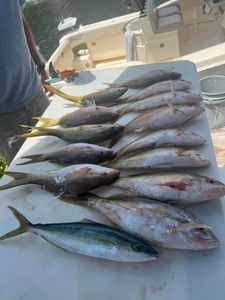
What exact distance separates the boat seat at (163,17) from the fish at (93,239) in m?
4.24

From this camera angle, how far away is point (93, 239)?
4.00ft

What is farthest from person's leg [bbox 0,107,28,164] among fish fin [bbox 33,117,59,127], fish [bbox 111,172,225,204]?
fish [bbox 111,172,225,204]

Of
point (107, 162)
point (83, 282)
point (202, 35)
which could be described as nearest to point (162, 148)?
point (107, 162)

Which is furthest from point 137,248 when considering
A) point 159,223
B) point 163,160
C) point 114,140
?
point 114,140

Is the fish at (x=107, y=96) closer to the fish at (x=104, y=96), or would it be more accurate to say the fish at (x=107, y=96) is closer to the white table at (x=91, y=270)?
the fish at (x=104, y=96)

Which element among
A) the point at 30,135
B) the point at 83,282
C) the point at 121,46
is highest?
the point at 30,135

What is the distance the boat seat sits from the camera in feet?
16.3

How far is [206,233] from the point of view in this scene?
3.68ft

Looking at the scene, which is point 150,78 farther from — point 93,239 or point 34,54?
point 34,54

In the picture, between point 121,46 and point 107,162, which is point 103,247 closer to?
point 107,162

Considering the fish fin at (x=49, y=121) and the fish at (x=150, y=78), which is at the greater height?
the fish at (x=150, y=78)

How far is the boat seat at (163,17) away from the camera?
4955 millimetres

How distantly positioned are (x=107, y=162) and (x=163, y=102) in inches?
20.6

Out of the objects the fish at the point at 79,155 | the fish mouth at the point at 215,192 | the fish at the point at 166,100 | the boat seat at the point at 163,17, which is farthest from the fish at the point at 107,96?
the boat seat at the point at 163,17
